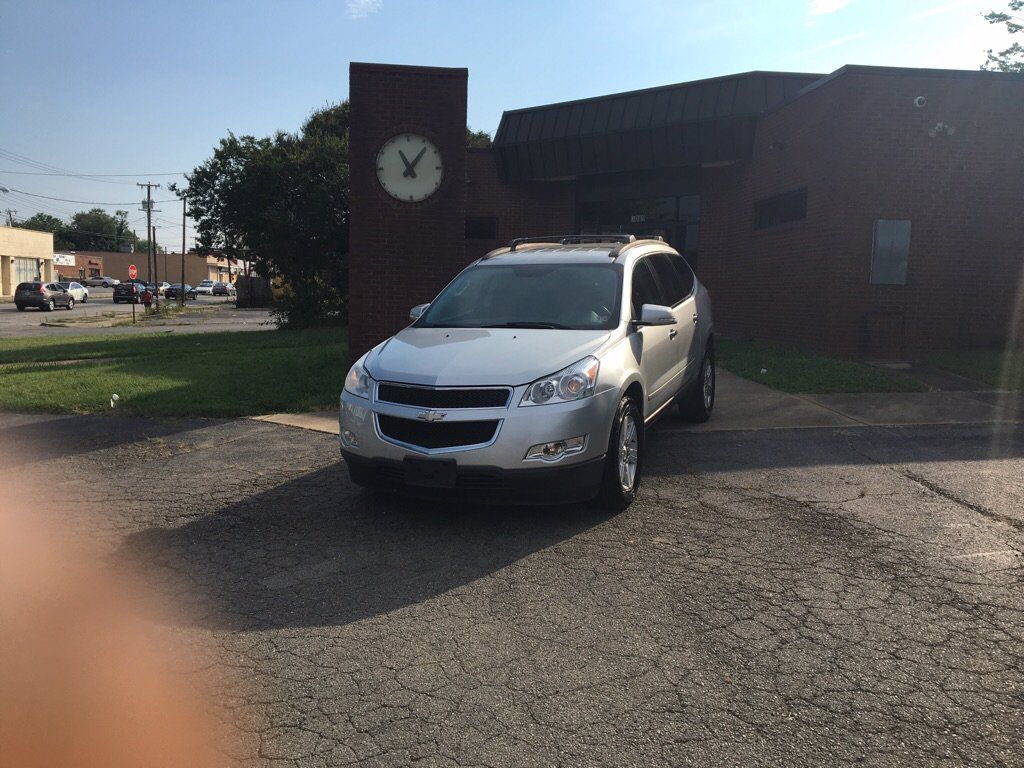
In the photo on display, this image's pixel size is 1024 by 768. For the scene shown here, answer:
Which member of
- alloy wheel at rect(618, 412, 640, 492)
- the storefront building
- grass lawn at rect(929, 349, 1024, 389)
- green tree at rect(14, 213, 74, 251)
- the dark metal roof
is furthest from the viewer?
green tree at rect(14, 213, 74, 251)

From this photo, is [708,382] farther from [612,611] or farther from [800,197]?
[800,197]

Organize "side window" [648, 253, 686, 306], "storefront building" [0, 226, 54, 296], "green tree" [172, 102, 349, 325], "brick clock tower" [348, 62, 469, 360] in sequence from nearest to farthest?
"side window" [648, 253, 686, 306], "brick clock tower" [348, 62, 469, 360], "green tree" [172, 102, 349, 325], "storefront building" [0, 226, 54, 296]

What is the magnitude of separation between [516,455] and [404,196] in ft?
24.1

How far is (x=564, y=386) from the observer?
5199mm

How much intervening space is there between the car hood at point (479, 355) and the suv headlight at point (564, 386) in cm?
5

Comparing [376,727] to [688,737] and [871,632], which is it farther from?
[871,632]

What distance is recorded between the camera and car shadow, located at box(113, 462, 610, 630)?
4145 mm

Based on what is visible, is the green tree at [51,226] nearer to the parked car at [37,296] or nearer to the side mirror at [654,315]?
the parked car at [37,296]

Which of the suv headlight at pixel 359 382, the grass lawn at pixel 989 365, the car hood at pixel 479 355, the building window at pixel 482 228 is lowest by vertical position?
the grass lawn at pixel 989 365

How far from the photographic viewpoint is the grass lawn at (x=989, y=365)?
10.9 meters

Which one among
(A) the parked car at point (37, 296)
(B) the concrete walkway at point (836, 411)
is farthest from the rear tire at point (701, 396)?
(A) the parked car at point (37, 296)

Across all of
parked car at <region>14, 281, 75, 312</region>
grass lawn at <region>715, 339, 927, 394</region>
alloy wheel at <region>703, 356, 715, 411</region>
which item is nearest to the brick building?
grass lawn at <region>715, 339, 927, 394</region>

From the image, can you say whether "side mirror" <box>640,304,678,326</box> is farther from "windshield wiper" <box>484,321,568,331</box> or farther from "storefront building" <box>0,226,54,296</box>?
"storefront building" <box>0,226,54,296</box>

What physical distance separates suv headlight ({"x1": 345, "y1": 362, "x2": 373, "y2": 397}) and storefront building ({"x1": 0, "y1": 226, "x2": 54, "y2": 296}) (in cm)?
6741
